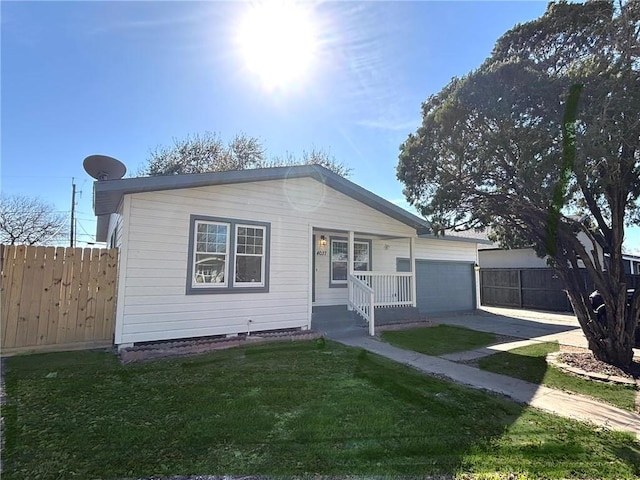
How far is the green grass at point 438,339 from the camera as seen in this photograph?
7.99 metres

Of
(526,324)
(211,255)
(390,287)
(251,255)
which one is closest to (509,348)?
(390,287)

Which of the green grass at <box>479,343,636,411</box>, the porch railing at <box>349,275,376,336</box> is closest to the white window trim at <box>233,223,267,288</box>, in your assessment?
the porch railing at <box>349,275,376,336</box>

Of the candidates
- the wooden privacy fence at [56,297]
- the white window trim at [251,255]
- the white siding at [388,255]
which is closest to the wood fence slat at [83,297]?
the wooden privacy fence at [56,297]

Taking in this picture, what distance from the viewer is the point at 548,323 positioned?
12438 mm

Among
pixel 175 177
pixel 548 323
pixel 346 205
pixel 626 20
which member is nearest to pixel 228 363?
pixel 175 177

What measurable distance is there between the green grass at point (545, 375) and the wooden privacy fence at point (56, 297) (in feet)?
26.0

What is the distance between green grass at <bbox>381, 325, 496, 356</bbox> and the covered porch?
0.84m

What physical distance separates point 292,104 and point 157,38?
4.08m

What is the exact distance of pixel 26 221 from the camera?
22.6 meters

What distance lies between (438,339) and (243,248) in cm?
555

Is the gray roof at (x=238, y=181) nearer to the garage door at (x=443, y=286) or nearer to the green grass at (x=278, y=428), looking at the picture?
the garage door at (x=443, y=286)

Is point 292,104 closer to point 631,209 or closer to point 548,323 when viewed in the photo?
point 631,209

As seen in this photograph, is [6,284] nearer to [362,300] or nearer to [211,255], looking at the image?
[211,255]

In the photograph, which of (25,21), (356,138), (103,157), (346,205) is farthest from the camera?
(356,138)
